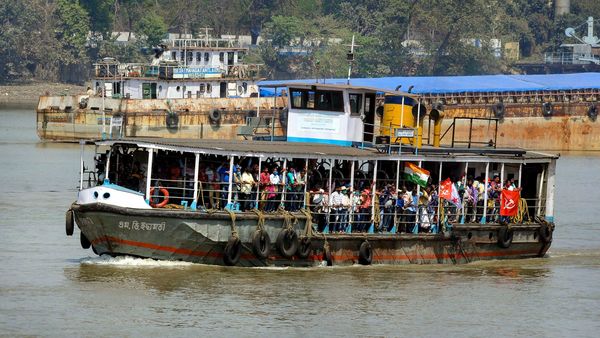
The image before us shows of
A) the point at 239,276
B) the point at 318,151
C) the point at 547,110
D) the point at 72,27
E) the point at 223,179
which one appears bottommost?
the point at 239,276

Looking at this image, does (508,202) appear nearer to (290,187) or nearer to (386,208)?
(386,208)

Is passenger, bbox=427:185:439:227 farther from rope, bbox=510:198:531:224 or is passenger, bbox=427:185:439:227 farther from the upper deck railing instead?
the upper deck railing

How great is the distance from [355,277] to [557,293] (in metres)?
4.46

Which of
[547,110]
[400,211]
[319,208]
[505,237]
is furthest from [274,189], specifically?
[547,110]

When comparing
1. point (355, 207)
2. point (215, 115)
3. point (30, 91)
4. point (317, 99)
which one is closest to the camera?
point (355, 207)

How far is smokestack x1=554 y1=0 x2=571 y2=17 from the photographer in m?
145

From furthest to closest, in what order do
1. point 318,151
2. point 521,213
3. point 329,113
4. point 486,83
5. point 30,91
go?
1. point 30,91
2. point 486,83
3. point 521,213
4. point 329,113
5. point 318,151

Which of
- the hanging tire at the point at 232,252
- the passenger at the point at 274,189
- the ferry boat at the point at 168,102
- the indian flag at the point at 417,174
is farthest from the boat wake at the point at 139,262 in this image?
the ferry boat at the point at 168,102

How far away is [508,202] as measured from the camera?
34.0 m

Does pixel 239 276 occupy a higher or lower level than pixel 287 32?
lower

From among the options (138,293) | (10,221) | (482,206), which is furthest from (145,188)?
(10,221)

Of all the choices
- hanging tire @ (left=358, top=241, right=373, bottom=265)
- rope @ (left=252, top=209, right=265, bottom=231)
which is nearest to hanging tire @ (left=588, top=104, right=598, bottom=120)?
hanging tire @ (left=358, top=241, right=373, bottom=265)

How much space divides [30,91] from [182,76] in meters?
49.3

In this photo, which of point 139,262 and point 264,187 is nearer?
point 139,262
